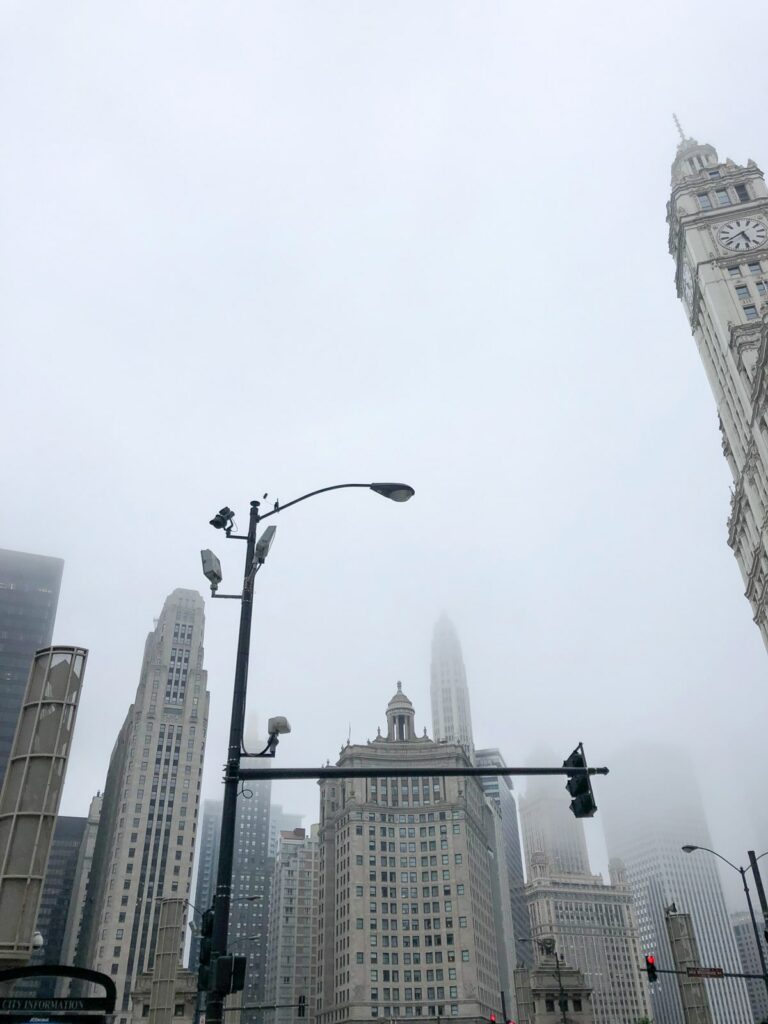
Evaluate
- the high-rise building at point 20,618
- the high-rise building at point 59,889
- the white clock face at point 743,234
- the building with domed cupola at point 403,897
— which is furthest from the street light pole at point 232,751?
the high-rise building at point 59,889

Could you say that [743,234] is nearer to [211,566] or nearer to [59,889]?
[211,566]

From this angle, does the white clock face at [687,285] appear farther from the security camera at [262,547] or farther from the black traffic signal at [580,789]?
the security camera at [262,547]

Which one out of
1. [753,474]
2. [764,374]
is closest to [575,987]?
[753,474]

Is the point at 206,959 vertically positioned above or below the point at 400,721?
below

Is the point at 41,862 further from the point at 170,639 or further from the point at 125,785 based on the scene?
the point at 170,639

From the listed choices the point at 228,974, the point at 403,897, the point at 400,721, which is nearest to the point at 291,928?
the point at 400,721

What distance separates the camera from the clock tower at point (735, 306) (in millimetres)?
57438

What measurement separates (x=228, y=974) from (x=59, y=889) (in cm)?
20529

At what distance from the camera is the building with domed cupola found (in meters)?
115

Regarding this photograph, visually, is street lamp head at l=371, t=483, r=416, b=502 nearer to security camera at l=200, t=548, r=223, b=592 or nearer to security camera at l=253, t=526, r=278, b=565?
security camera at l=253, t=526, r=278, b=565

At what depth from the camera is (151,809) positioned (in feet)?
421

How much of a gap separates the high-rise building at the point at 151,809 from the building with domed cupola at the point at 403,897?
25.2 metres

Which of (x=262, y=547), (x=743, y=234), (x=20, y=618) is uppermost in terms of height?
(x=20, y=618)

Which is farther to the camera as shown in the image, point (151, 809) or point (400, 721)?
point (400, 721)
